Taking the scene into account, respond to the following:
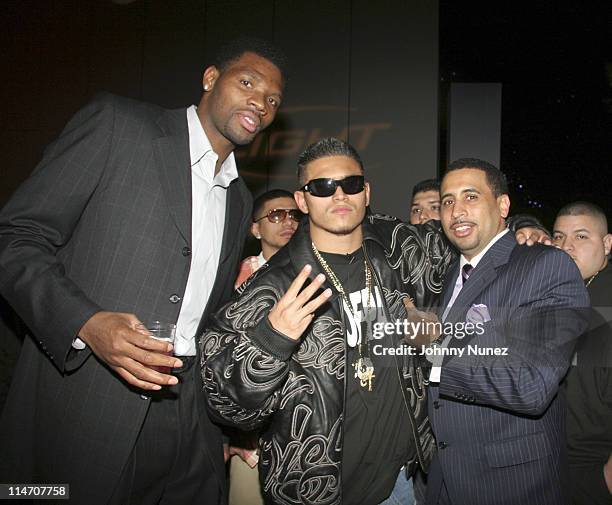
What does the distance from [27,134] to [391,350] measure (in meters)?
5.65

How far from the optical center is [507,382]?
1898 mm

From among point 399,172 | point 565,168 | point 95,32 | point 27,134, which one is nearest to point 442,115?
point 399,172

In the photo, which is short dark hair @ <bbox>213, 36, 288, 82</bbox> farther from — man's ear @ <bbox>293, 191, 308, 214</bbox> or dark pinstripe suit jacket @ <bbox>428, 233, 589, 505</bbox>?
dark pinstripe suit jacket @ <bbox>428, 233, 589, 505</bbox>

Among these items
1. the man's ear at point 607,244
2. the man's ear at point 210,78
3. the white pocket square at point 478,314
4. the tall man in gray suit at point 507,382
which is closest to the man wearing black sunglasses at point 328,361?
the tall man in gray suit at point 507,382

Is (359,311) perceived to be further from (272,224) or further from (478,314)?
(272,224)

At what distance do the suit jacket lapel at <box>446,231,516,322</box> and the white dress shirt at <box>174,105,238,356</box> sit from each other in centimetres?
106

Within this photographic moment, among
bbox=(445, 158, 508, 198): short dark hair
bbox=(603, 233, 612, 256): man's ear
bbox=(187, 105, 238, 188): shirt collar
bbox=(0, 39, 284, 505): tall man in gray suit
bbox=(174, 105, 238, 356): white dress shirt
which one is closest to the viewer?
bbox=(0, 39, 284, 505): tall man in gray suit

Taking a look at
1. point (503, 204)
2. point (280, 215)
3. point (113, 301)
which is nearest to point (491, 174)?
point (503, 204)

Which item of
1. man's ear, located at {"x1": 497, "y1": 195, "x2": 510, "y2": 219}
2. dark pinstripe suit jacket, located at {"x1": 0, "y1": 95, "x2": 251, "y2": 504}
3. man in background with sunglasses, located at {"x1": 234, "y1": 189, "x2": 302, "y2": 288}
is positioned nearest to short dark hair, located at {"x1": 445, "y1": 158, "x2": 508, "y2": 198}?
man's ear, located at {"x1": 497, "y1": 195, "x2": 510, "y2": 219}

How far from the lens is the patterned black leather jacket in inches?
71.1

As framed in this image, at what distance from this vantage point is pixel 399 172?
18.6ft

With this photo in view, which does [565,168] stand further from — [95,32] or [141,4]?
[95,32]

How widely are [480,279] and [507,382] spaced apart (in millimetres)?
459

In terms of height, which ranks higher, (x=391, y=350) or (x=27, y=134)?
(x=27, y=134)
